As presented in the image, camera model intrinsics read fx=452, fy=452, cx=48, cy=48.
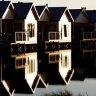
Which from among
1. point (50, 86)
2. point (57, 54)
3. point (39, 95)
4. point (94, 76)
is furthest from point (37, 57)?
point (39, 95)

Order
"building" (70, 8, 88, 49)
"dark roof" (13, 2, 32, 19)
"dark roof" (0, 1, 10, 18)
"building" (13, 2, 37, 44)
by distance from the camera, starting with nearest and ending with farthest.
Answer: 1. "dark roof" (0, 1, 10, 18)
2. "building" (13, 2, 37, 44)
3. "dark roof" (13, 2, 32, 19)
4. "building" (70, 8, 88, 49)

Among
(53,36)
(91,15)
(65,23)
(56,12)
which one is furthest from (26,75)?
(91,15)

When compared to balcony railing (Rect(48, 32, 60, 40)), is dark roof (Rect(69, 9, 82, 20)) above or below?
above

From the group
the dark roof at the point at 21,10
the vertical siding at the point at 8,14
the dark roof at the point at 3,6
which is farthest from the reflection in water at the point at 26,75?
the dark roof at the point at 21,10

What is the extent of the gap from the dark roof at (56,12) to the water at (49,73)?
6123 millimetres

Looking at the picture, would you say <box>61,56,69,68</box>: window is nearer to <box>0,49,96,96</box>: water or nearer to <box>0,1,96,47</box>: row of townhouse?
<box>0,49,96,96</box>: water

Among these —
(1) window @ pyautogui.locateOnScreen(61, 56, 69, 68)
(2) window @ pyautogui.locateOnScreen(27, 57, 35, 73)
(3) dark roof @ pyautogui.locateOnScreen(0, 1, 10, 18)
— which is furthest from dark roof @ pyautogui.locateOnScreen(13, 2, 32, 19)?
(2) window @ pyautogui.locateOnScreen(27, 57, 35, 73)

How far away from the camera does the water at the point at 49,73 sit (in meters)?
20.9

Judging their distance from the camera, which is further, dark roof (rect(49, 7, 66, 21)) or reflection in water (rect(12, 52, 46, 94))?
dark roof (rect(49, 7, 66, 21))

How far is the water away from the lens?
20.9 metres

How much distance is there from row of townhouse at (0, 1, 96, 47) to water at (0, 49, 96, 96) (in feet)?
9.83

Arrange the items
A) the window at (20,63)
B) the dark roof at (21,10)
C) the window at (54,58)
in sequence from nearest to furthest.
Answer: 1. the window at (20,63)
2. the window at (54,58)
3. the dark roof at (21,10)

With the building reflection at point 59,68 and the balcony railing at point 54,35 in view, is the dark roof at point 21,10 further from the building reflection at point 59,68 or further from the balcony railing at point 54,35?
the building reflection at point 59,68

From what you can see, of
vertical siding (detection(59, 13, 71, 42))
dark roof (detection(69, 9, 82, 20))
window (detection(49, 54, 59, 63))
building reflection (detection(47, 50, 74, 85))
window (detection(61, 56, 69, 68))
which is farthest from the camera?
dark roof (detection(69, 9, 82, 20))
